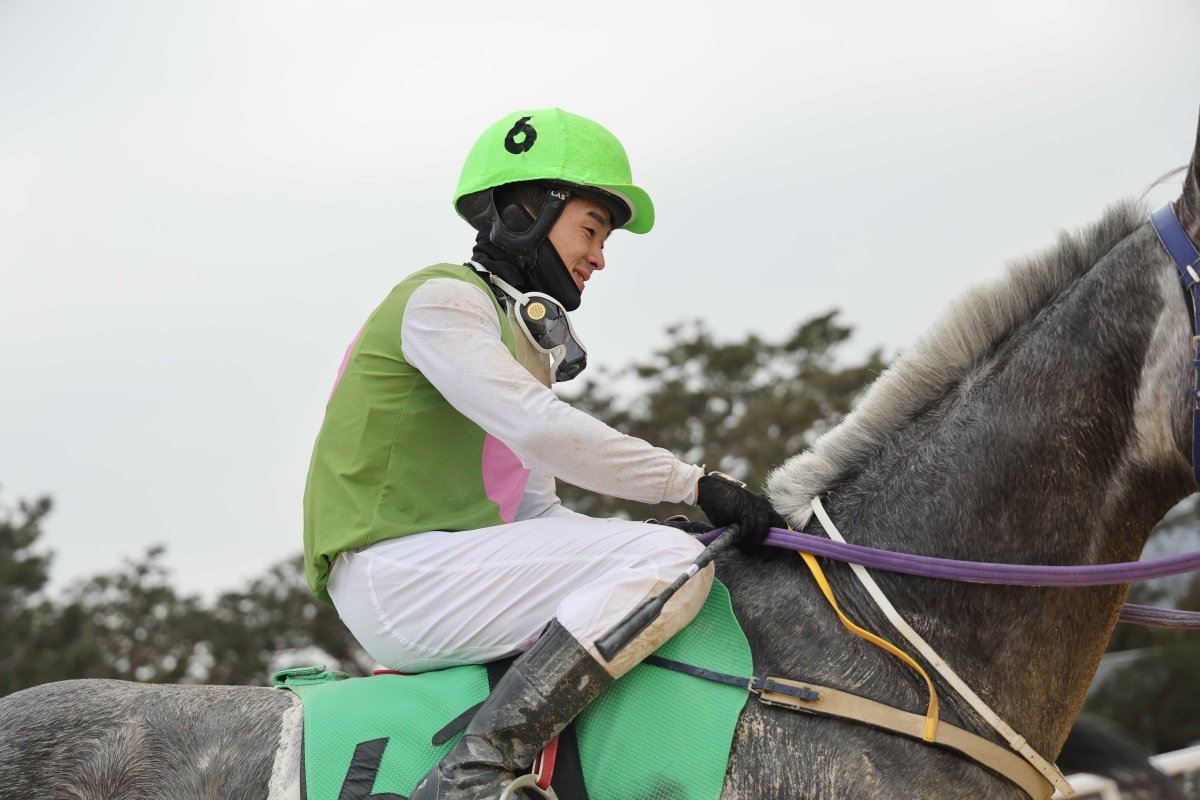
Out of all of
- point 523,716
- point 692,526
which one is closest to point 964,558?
point 692,526

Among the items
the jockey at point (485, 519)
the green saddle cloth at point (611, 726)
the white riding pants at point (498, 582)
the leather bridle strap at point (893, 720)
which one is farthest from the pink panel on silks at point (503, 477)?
the leather bridle strap at point (893, 720)

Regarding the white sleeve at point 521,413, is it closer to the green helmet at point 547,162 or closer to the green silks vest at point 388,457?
the green silks vest at point 388,457

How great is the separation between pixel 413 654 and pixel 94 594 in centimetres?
2144

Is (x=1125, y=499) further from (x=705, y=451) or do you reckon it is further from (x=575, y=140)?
(x=705, y=451)

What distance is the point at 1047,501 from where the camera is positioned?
9.12ft

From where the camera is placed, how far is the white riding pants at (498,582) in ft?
9.14

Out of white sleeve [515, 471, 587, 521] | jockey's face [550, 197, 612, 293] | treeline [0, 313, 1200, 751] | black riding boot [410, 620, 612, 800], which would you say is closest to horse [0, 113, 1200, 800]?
black riding boot [410, 620, 612, 800]

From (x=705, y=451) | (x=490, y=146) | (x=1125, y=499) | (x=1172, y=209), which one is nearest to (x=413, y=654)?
(x=490, y=146)

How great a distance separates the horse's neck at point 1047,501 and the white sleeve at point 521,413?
1.62 ft

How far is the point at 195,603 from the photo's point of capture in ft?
70.5

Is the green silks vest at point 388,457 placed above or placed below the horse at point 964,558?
above

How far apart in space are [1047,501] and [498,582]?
4.68 ft

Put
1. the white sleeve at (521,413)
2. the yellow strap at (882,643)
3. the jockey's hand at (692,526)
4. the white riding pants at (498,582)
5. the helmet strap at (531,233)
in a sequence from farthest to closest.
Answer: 1. the helmet strap at (531,233)
2. the jockey's hand at (692,526)
3. the white sleeve at (521,413)
4. the white riding pants at (498,582)
5. the yellow strap at (882,643)

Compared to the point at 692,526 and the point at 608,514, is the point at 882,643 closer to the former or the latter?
the point at 692,526
